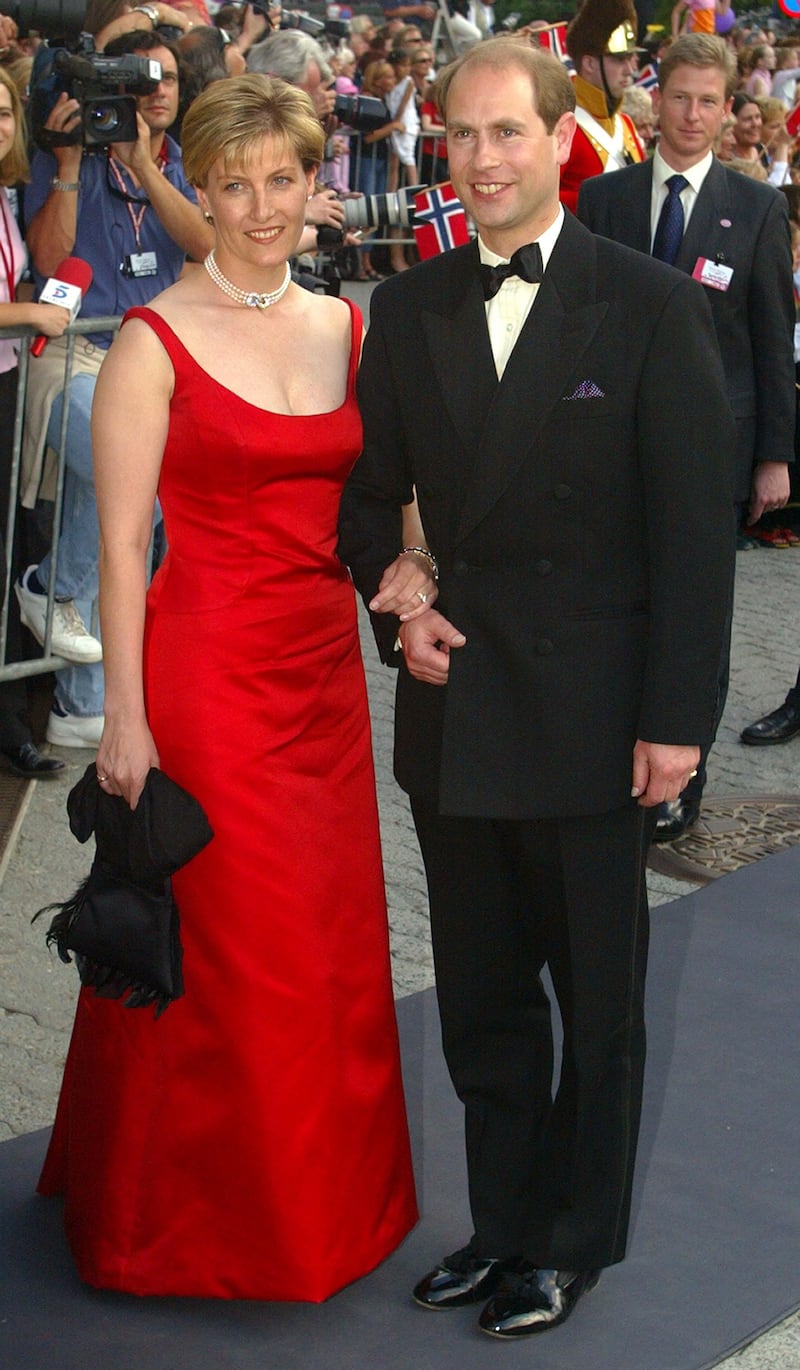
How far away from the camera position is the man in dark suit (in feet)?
17.6

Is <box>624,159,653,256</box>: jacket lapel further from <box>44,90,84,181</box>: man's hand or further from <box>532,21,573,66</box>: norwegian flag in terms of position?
<box>532,21,573,66</box>: norwegian flag

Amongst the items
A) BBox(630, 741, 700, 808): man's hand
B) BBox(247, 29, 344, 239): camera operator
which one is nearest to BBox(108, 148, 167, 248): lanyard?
BBox(247, 29, 344, 239): camera operator

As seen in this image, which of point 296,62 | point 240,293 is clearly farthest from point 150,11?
point 240,293

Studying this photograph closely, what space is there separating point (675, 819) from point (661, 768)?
8.83 ft

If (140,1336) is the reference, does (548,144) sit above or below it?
above

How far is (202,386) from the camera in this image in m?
3.07

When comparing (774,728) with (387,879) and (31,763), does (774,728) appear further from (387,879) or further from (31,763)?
(31,763)

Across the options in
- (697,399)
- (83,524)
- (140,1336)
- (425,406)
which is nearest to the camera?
(697,399)

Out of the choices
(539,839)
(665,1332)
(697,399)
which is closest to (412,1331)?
(665,1332)

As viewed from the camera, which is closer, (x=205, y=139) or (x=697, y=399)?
(x=697, y=399)

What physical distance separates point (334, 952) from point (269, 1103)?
0.95ft

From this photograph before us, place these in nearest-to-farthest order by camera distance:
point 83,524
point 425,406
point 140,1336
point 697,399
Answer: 1. point 697,399
2. point 425,406
3. point 140,1336
4. point 83,524

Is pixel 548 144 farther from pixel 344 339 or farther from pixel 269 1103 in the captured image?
pixel 269 1103

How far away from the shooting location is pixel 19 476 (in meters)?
5.90
